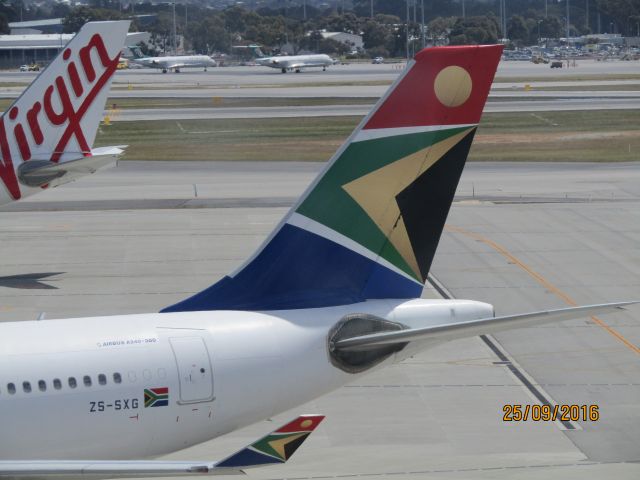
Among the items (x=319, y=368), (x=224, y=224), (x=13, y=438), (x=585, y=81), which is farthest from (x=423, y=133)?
(x=585, y=81)

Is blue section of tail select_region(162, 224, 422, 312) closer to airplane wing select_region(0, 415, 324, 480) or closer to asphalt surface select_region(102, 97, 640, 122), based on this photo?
airplane wing select_region(0, 415, 324, 480)

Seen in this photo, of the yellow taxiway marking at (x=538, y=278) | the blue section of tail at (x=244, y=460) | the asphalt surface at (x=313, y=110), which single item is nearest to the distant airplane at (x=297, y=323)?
the blue section of tail at (x=244, y=460)

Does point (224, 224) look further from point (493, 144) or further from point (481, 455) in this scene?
point (493, 144)

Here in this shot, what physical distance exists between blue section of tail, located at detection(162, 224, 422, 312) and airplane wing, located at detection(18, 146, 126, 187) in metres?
15.6

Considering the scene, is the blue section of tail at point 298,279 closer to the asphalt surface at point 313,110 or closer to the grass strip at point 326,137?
the grass strip at point 326,137

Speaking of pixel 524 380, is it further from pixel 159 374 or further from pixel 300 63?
pixel 300 63

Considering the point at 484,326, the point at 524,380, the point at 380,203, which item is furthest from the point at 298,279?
the point at 524,380

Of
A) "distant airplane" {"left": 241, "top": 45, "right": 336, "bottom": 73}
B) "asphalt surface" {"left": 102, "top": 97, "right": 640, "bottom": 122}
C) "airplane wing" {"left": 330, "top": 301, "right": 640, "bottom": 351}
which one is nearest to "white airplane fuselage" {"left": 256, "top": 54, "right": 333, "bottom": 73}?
"distant airplane" {"left": 241, "top": 45, "right": 336, "bottom": 73}

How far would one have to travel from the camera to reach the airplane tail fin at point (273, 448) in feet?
34.3

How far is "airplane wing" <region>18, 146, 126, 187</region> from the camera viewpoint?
30.2 meters

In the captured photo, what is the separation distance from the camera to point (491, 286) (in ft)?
103

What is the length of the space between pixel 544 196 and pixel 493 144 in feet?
74.4

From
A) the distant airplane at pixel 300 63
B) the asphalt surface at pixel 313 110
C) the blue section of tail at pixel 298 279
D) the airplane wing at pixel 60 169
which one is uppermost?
the blue section of tail at pixel 298 279
